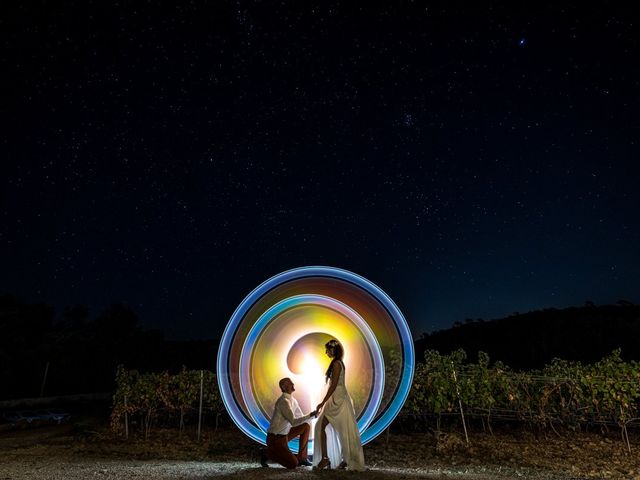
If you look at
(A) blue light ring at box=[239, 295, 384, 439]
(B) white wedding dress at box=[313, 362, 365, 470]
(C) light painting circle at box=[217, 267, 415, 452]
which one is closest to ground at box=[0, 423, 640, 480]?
(B) white wedding dress at box=[313, 362, 365, 470]

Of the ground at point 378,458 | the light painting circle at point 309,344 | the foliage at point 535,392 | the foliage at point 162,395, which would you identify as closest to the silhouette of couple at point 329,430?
the ground at point 378,458

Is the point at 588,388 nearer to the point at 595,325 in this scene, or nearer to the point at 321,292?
the point at 321,292

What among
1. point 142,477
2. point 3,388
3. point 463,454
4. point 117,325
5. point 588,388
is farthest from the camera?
point 117,325

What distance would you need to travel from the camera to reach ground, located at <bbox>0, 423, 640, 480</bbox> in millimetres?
7668

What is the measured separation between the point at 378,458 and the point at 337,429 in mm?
2691

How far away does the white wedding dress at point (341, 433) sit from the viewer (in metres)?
7.35

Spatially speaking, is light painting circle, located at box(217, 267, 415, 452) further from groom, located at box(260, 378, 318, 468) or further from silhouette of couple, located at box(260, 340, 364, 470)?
silhouette of couple, located at box(260, 340, 364, 470)

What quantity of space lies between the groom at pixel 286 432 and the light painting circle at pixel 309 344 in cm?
90

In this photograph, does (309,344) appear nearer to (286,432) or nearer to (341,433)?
(286,432)

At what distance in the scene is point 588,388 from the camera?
1152 centimetres

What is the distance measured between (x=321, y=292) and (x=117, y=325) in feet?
115

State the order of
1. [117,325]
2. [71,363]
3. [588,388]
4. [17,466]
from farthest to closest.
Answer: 1. [117,325]
2. [71,363]
3. [588,388]
4. [17,466]

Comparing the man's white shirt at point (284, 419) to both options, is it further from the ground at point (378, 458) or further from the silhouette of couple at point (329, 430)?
the ground at point (378, 458)

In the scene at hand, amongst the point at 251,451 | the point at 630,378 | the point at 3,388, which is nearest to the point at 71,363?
the point at 3,388
